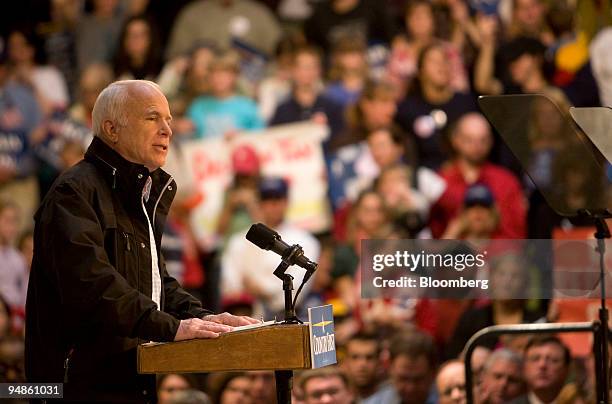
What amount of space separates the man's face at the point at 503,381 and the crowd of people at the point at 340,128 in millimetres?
30

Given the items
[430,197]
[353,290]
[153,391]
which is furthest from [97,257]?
[430,197]

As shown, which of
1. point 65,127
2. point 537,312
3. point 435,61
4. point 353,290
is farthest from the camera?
point 65,127

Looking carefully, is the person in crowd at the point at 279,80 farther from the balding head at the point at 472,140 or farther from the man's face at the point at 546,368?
the man's face at the point at 546,368

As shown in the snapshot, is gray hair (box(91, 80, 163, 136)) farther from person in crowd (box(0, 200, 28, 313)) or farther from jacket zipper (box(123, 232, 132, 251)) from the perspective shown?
person in crowd (box(0, 200, 28, 313))

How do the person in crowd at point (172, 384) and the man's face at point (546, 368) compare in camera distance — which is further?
the person in crowd at point (172, 384)

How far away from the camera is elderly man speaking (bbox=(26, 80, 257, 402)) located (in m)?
3.93

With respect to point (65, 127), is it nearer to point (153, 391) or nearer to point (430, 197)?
point (430, 197)

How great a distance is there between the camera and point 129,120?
4273 mm

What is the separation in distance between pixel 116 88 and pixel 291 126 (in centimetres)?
471

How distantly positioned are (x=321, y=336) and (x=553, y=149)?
5.15 feet

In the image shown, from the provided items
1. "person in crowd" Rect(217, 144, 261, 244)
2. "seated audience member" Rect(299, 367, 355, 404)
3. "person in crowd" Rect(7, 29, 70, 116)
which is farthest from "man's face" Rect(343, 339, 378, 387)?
"person in crowd" Rect(7, 29, 70, 116)

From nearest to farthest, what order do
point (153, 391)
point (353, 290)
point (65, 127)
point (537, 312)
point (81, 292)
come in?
point (81, 292)
point (153, 391)
point (537, 312)
point (353, 290)
point (65, 127)

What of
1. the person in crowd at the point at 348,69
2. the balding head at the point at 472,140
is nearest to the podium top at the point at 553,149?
the balding head at the point at 472,140

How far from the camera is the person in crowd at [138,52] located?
31.9 ft
